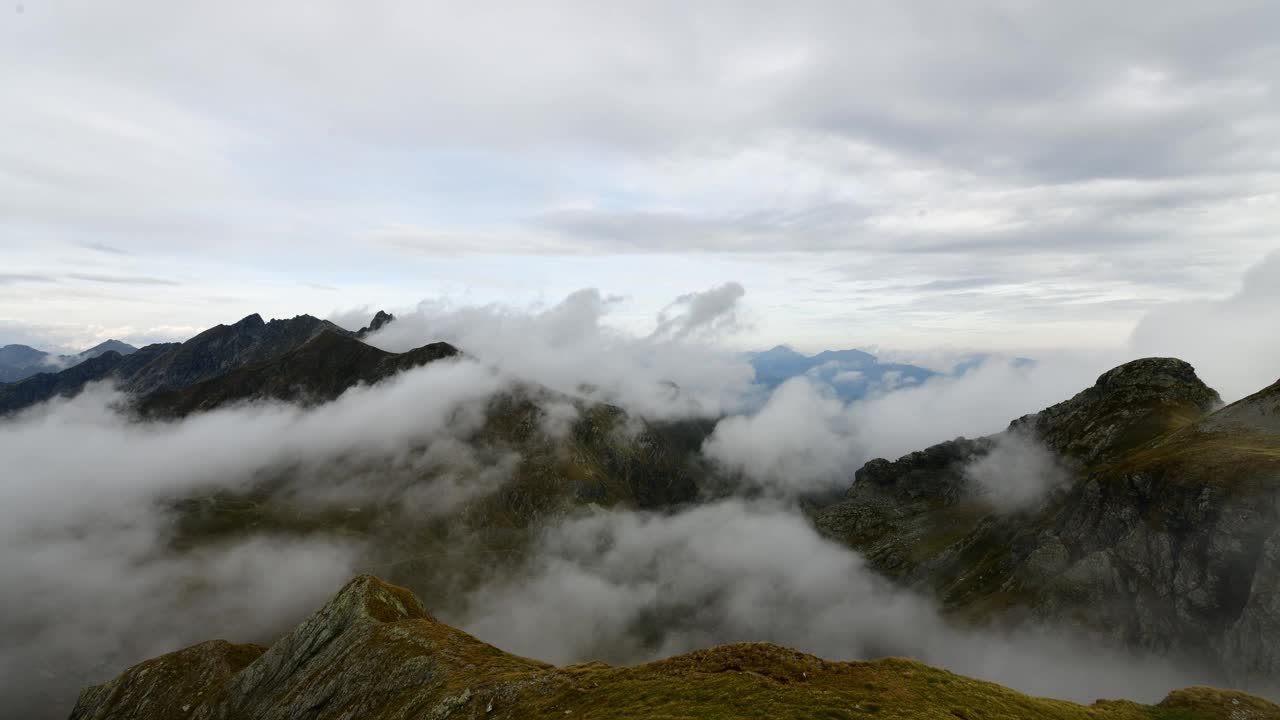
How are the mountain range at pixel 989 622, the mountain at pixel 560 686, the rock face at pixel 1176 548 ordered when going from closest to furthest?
the mountain at pixel 560 686
the mountain range at pixel 989 622
the rock face at pixel 1176 548

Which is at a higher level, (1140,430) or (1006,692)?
(1140,430)

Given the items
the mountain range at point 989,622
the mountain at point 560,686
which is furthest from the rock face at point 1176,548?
the mountain at point 560,686

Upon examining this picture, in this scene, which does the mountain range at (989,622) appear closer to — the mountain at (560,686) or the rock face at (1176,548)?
the mountain at (560,686)

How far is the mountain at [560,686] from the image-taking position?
4403 cm

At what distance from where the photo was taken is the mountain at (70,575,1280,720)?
144 feet

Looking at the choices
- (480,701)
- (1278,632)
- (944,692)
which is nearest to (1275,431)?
(1278,632)

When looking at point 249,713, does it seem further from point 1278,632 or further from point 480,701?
point 1278,632

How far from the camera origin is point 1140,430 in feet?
645

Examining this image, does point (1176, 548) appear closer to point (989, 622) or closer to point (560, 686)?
point (989, 622)

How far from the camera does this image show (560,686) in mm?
54281

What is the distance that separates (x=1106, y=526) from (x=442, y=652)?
616 feet

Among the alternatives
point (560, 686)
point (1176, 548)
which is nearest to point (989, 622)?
point (1176, 548)

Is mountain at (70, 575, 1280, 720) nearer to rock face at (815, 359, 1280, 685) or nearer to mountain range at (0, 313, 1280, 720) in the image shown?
mountain range at (0, 313, 1280, 720)

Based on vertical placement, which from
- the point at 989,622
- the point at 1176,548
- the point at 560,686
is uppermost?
the point at 560,686
